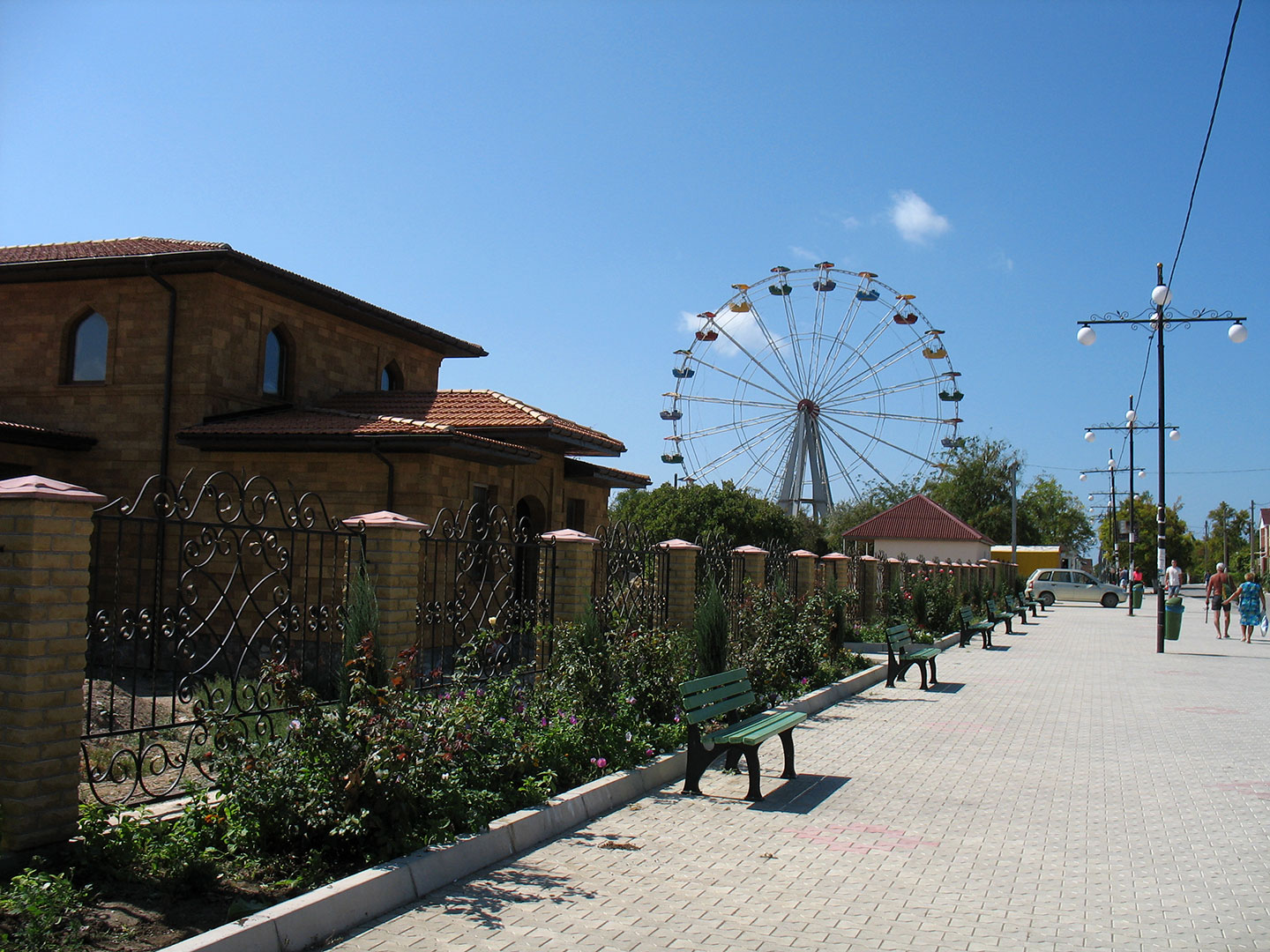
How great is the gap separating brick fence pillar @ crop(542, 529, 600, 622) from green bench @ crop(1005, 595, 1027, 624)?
2323 cm

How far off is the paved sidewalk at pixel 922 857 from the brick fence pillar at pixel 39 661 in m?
1.52

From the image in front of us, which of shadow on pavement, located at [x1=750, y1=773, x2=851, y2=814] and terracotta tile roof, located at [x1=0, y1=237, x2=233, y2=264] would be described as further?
terracotta tile roof, located at [x1=0, y1=237, x2=233, y2=264]

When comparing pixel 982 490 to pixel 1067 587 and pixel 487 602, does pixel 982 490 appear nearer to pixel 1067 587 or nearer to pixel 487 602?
pixel 1067 587

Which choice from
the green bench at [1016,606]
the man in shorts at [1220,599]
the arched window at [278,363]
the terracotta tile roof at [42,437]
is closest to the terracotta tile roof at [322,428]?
the arched window at [278,363]

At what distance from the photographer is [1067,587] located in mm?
47375

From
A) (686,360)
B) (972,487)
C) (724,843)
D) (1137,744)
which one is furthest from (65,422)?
(972,487)

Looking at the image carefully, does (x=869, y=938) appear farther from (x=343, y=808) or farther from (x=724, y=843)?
(x=343, y=808)

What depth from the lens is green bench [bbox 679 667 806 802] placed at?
311 inches

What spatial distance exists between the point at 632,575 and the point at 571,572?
2551 millimetres

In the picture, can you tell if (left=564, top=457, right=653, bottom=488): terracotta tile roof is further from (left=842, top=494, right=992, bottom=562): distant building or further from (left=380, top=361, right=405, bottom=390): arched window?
(left=842, top=494, right=992, bottom=562): distant building

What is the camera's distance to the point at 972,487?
246ft

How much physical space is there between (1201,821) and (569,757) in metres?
4.50

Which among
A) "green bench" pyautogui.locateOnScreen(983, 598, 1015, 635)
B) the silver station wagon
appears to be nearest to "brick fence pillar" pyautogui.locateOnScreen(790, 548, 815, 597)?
"green bench" pyautogui.locateOnScreen(983, 598, 1015, 635)

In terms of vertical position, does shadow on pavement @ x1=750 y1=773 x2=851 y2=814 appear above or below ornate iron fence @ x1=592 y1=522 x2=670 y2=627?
below
